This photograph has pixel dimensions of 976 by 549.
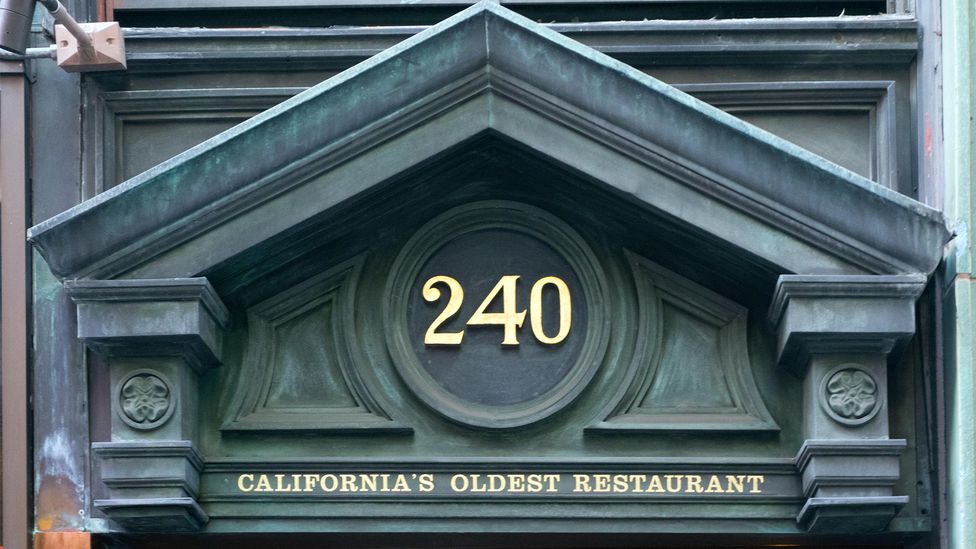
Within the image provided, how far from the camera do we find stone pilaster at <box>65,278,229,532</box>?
11.5 m

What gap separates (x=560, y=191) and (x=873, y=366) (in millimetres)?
2007

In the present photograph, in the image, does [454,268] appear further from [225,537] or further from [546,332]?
[225,537]

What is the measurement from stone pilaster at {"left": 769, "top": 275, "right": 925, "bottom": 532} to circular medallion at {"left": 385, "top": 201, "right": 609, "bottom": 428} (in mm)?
1223

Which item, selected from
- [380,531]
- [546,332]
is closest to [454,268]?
[546,332]

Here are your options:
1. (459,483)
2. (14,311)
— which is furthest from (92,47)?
(459,483)

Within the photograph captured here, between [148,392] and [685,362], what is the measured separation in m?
3.04

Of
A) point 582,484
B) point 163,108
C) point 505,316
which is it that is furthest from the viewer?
point 163,108

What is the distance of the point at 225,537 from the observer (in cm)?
1216

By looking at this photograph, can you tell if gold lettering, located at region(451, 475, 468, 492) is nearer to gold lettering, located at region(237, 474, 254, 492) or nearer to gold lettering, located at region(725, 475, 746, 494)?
gold lettering, located at region(237, 474, 254, 492)

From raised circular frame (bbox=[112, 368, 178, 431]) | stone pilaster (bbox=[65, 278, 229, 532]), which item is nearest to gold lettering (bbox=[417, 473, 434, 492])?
stone pilaster (bbox=[65, 278, 229, 532])

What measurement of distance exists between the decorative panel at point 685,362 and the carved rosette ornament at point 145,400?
2.40 meters

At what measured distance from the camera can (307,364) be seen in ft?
39.8

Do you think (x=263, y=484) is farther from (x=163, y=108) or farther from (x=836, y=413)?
(x=836, y=413)

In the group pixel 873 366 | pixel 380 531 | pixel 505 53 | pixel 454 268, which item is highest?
pixel 505 53
